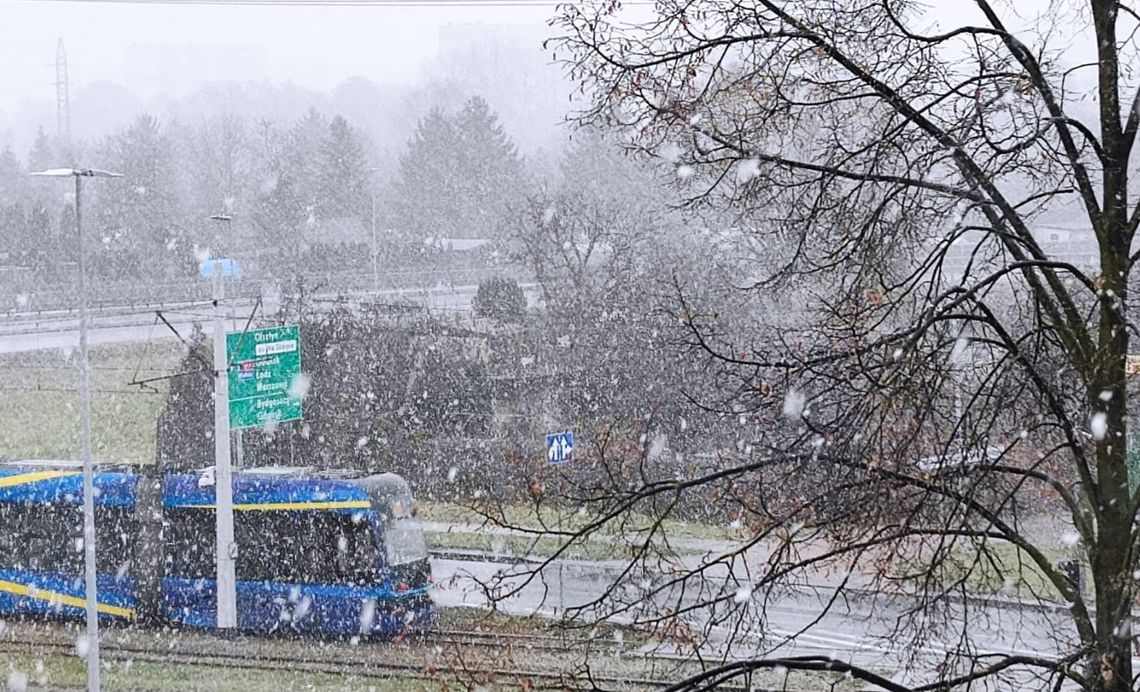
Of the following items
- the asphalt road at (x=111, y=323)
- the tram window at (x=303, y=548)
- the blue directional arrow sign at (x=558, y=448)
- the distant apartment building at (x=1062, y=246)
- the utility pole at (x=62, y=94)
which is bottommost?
the tram window at (x=303, y=548)

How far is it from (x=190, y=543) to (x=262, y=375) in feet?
11.1

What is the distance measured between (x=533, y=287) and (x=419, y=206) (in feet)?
43.7

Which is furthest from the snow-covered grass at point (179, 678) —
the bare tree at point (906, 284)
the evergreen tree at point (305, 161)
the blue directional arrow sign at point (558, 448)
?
the evergreen tree at point (305, 161)

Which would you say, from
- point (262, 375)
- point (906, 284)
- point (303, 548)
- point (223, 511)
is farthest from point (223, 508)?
point (906, 284)

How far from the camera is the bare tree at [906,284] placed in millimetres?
5113

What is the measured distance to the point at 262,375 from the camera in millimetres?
21906

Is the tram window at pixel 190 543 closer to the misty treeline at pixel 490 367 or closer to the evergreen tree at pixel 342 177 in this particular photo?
the misty treeline at pixel 490 367

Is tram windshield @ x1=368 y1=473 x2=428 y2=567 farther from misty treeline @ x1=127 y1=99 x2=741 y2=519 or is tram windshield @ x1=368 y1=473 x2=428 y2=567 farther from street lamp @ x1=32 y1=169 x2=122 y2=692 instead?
misty treeline @ x1=127 y1=99 x2=741 y2=519

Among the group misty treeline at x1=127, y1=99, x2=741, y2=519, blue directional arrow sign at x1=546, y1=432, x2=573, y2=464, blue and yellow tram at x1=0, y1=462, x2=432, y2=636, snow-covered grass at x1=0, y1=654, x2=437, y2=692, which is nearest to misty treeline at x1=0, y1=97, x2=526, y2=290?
misty treeline at x1=127, y1=99, x2=741, y2=519

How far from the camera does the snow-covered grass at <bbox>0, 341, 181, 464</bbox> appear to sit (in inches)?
1299

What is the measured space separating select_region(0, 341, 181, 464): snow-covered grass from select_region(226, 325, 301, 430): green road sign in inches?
426

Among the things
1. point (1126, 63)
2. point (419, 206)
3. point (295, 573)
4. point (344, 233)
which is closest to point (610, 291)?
point (295, 573)

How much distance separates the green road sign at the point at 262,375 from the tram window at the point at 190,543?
6.23 ft

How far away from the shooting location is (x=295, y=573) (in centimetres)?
1920
